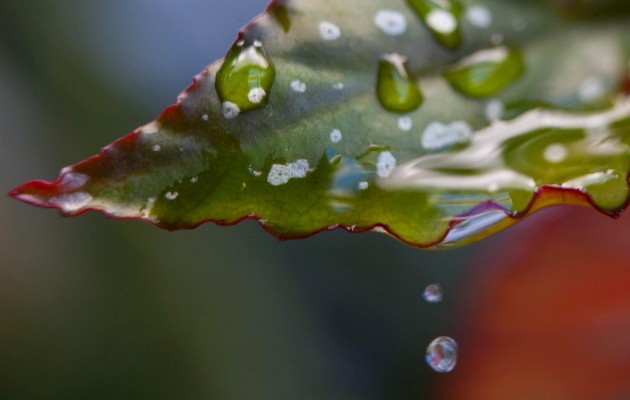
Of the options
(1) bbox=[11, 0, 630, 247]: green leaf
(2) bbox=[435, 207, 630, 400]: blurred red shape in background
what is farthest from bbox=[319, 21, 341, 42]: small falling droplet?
(2) bbox=[435, 207, 630, 400]: blurred red shape in background

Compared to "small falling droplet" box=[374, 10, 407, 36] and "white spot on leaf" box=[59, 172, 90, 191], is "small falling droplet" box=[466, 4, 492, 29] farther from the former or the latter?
"white spot on leaf" box=[59, 172, 90, 191]

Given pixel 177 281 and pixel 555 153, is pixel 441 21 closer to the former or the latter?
pixel 555 153

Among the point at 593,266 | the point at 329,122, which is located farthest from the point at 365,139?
the point at 593,266

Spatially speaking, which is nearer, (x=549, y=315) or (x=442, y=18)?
(x=442, y=18)

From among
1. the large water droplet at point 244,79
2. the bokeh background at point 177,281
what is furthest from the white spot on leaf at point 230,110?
the bokeh background at point 177,281

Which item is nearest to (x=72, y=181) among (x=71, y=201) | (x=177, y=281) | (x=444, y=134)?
(x=71, y=201)
